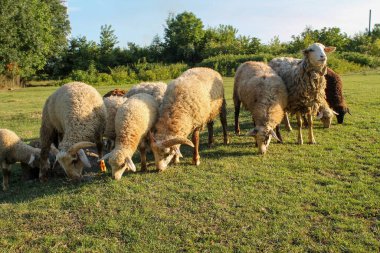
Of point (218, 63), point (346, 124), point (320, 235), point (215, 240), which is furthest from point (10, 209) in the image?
point (218, 63)

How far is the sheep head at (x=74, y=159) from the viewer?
267 inches

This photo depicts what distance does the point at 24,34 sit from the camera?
115 ft

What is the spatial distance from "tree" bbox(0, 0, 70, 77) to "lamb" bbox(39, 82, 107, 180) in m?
29.3

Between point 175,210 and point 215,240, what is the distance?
42.5 inches

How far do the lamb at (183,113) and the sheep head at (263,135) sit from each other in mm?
1173

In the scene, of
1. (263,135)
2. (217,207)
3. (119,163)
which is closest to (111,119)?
(119,163)

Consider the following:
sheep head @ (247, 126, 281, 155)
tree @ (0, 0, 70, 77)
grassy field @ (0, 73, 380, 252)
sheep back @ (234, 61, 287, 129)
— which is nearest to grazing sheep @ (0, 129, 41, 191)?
grassy field @ (0, 73, 380, 252)

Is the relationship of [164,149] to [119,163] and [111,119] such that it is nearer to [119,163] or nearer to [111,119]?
[119,163]

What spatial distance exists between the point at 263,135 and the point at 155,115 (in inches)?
95.8

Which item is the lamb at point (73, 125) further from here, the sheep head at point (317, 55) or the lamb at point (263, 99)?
the sheep head at point (317, 55)

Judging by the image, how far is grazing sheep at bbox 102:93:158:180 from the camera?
6785 millimetres

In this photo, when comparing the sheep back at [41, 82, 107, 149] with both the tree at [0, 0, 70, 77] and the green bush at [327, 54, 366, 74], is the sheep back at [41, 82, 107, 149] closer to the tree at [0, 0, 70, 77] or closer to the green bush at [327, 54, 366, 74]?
the tree at [0, 0, 70, 77]

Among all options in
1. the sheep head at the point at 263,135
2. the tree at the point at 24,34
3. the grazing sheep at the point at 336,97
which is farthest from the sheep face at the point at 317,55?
the tree at the point at 24,34

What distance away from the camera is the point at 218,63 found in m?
38.8
